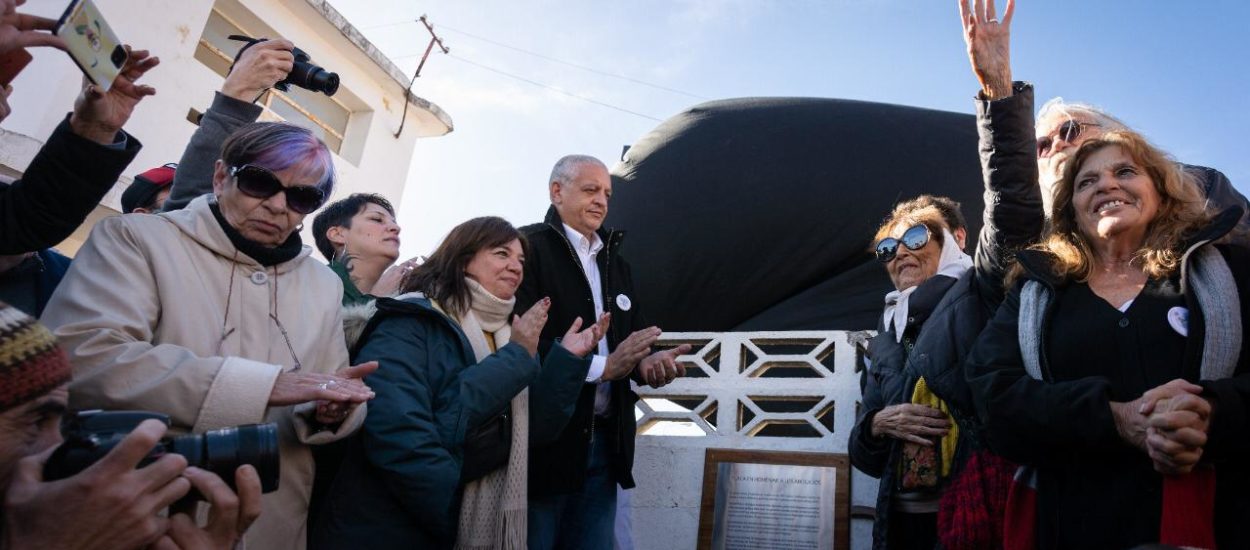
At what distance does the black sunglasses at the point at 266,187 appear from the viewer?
205cm

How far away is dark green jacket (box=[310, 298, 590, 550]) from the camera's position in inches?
81.8

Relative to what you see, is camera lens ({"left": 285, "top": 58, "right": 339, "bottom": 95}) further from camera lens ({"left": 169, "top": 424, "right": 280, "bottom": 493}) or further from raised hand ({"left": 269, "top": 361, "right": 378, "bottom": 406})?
camera lens ({"left": 169, "top": 424, "right": 280, "bottom": 493})

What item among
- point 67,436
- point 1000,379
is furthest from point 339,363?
point 1000,379

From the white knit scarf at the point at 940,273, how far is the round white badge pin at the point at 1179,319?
3.14 feet

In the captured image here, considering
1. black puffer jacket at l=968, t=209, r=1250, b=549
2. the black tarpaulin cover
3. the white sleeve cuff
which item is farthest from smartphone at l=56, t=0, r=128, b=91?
the black tarpaulin cover

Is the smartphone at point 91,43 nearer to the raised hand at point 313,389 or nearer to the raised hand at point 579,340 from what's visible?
the raised hand at point 313,389

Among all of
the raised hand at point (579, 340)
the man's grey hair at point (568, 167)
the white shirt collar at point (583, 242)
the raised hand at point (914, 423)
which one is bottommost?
the raised hand at point (914, 423)

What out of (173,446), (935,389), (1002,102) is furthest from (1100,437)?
(173,446)

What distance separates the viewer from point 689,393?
416 cm

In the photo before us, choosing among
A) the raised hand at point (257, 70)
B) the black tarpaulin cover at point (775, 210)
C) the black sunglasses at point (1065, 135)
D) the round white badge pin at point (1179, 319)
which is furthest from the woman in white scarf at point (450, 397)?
the black tarpaulin cover at point (775, 210)

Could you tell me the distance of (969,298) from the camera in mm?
2574

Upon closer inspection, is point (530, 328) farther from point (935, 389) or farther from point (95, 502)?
point (95, 502)

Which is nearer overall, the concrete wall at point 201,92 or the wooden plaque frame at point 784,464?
the wooden plaque frame at point 784,464

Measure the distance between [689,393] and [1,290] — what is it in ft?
9.57
